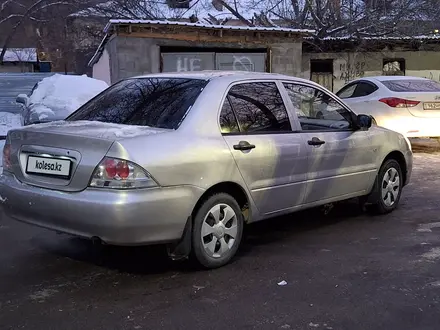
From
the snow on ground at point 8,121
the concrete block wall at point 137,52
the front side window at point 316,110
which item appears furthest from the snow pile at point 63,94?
the front side window at point 316,110

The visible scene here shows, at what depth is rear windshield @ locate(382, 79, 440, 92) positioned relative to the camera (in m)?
11.0

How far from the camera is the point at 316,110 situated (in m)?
5.70

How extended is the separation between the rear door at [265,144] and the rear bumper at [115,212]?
0.65 metres

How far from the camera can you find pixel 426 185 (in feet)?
26.9

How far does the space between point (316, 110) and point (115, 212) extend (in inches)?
106

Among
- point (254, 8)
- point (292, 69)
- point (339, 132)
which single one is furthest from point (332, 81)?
point (339, 132)

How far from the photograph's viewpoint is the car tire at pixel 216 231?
431 centimetres

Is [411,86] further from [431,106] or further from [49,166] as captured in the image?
[49,166]

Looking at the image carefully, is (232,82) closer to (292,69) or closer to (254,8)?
(292,69)

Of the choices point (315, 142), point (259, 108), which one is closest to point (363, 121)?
point (315, 142)

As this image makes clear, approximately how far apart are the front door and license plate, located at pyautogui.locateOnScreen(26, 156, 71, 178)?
224cm

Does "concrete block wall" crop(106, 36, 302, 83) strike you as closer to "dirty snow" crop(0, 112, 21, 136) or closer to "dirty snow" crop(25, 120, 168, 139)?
"dirty snow" crop(0, 112, 21, 136)

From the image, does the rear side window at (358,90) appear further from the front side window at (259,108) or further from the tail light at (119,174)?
the tail light at (119,174)

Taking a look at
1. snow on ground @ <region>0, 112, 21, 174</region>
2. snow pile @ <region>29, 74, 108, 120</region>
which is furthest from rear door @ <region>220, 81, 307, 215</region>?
snow on ground @ <region>0, 112, 21, 174</region>
